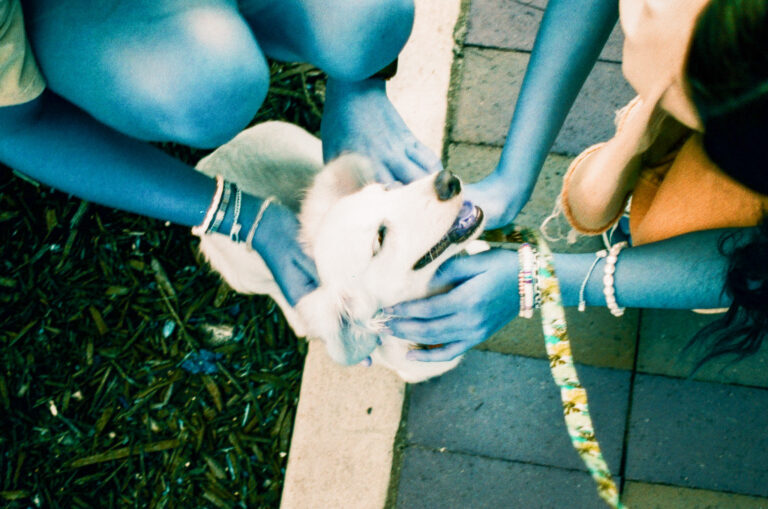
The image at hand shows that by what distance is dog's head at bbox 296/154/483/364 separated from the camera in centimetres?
98

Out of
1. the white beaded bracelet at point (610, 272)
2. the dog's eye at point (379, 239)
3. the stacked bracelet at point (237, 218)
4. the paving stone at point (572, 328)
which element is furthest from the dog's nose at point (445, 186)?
the paving stone at point (572, 328)

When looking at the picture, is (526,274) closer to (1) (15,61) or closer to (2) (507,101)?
(2) (507,101)

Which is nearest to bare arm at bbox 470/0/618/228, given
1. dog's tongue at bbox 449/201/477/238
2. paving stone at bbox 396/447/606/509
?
dog's tongue at bbox 449/201/477/238

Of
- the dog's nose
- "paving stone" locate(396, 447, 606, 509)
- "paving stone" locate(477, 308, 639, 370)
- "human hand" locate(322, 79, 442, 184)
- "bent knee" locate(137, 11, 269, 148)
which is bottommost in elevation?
"paving stone" locate(396, 447, 606, 509)

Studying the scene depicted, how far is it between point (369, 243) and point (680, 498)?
128 cm

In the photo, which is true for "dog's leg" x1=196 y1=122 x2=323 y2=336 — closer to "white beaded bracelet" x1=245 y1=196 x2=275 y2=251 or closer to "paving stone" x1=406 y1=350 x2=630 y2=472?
"white beaded bracelet" x1=245 y1=196 x2=275 y2=251

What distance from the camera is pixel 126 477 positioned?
1661 mm

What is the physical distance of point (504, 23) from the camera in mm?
1780

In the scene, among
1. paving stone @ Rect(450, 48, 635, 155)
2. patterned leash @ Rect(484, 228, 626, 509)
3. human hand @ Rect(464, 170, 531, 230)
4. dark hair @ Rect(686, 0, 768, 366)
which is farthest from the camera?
paving stone @ Rect(450, 48, 635, 155)

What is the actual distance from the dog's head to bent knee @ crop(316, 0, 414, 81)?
1.01 feet

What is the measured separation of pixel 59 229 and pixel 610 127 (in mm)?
1784

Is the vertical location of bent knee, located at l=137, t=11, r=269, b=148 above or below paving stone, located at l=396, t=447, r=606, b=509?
above

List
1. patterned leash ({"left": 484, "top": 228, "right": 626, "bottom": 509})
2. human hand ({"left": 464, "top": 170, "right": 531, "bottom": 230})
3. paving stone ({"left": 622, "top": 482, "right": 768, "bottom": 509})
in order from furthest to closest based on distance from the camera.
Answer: paving stone ({"left": 622, "top": 482, "right": 768, "bottom": 509})
human hand ({"left": 464, "top": 170, "right": 531, "bottom": 230})
patterned leash ({"left": 484, "top": 228, "right": 626, "bottom": 509})

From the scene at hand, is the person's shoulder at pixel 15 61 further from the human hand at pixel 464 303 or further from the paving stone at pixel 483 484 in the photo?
the paving stone at pixel 483 484
